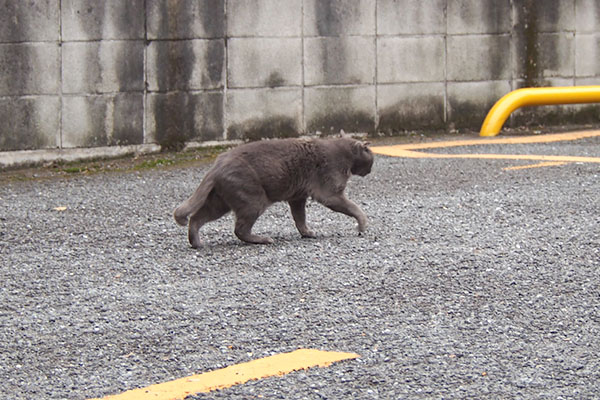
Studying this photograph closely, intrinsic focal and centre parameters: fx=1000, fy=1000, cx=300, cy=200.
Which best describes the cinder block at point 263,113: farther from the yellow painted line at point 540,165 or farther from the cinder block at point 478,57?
the yellow painted line at point 540,165

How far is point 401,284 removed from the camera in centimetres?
510

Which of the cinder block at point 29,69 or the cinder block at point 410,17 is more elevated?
the cinder block at point 410,17

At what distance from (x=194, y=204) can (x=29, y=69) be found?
3.92m

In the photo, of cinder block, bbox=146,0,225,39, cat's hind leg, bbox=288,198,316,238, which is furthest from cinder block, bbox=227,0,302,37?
cat's hind leg, bbox=288,198,316,238

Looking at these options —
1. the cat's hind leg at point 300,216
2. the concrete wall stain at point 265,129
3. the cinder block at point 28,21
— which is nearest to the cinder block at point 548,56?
the concrete wall stain at point 265,129

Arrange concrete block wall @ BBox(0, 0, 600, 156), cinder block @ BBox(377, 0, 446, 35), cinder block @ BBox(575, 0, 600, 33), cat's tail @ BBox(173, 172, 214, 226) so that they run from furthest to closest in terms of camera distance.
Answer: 1. cinder block @ BBox(575, 0, 600, 33)
2. cinder block @ BBox(377, 0, 446, 35)
3. concrete block wall @ BBox(0, 0, 600, 156)
4. cat's tail @ BBox(173, 172, 214, 226)

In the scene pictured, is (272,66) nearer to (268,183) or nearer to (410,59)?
(410,59)

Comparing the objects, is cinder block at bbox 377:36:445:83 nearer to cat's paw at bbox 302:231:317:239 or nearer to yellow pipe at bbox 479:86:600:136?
yellow pipe at bbox 479:86:600:136

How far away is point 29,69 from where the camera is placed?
9.38m

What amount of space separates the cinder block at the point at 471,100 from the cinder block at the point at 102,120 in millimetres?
3566

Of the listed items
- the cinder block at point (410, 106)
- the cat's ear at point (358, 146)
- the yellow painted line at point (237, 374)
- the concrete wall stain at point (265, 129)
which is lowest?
the yellow painted line at point (237, 374)

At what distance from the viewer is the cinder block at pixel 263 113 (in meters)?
10.3

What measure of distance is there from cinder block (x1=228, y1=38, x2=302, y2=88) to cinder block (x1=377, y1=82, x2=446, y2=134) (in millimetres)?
1042

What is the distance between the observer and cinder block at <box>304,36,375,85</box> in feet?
34.6
